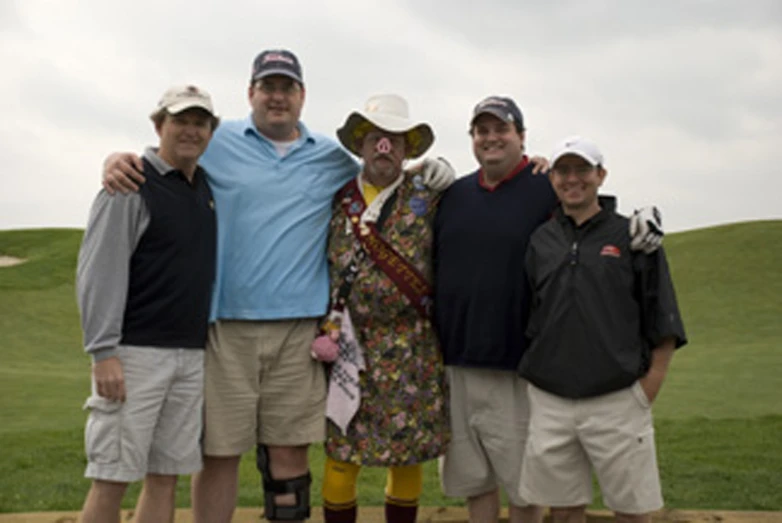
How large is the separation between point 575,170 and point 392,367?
51.0 inches

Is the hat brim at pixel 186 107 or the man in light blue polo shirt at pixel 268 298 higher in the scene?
the hat brim at pixel 186 107

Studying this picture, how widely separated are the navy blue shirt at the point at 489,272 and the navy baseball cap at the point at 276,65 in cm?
106


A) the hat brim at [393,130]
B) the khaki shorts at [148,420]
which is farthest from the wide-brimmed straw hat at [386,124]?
the khaki shorts at [148,420]

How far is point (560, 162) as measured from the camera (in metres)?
4.05

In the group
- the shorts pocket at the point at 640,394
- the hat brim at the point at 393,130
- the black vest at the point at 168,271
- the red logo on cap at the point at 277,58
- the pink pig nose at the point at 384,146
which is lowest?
the shorts pocket at the point at 640,394

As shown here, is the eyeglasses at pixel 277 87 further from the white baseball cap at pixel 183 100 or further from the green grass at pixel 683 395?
the green grass at pixel 683 395

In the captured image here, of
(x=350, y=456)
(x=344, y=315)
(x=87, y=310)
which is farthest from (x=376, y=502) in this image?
(x=87, y=310)

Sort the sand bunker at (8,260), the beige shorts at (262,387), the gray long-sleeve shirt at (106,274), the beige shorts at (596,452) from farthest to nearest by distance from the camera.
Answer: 1. the sand bunker at (8,260)
2. the beige shorts at (262,387)
3. the beige shorts at (596,452)
4. the gray long-sleeve shirt at (106,274)

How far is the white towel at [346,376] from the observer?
434 centimetres

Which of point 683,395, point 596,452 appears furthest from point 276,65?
point 683,395

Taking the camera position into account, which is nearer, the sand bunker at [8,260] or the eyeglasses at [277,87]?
the eyeglasses at [277,87]

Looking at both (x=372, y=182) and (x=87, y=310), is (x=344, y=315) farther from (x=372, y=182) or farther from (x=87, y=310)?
(x=87, y=310)

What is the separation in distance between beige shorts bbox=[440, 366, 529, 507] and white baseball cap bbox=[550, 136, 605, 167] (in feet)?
3.64

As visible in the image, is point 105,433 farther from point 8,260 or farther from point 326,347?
point 8,260
